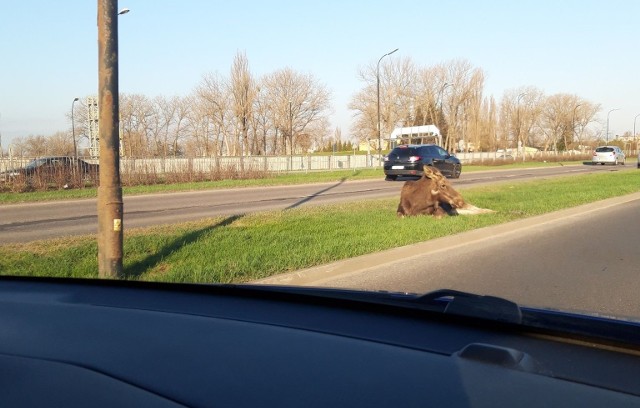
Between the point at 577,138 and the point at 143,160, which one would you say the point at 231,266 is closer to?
the point at 143,160

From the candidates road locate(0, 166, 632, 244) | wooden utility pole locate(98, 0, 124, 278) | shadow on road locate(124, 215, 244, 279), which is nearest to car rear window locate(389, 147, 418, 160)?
road locate(0, 166, 632, 244)

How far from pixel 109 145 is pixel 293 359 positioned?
5179 millimetres

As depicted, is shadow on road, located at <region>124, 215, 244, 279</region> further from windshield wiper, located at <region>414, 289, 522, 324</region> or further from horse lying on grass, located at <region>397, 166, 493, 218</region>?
windshield wiper, located at <region>414, 289, 522, 324</region>

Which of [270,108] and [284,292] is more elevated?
[270,108]

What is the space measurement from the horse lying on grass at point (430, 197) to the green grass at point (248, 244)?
505 millimetres

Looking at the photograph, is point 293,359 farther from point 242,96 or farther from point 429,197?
point 242,96

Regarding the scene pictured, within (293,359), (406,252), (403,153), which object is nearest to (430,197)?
(406,252)

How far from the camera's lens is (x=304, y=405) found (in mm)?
1828

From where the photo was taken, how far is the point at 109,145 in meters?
6.67

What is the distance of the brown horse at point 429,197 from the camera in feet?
40.9

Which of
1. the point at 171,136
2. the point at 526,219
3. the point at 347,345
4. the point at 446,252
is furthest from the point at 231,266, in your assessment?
the point at 171,136

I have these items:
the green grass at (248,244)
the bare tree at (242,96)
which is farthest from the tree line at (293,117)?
the green grass at (248,244)

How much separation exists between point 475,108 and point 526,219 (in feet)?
207

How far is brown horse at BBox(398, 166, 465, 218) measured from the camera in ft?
40.9
